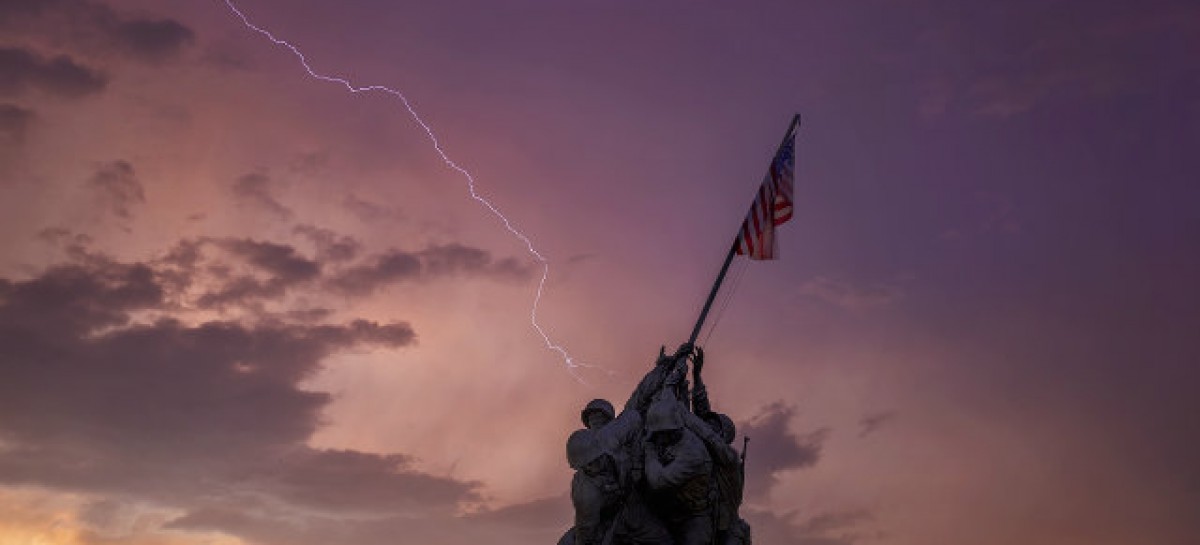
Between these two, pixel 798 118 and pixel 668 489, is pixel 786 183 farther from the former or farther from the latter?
pixel 668 489

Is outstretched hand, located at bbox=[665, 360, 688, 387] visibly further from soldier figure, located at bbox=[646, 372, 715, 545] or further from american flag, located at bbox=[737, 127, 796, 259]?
american flag, located at bbox=[737, 127, 796, 259]

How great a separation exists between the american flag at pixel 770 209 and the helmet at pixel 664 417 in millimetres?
4829

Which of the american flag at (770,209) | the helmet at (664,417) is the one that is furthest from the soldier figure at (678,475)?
the american flag at (770,209)

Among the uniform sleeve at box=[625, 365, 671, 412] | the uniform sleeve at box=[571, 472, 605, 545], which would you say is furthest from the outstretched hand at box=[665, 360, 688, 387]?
the uniform sleeve at box=[571, 472, 605, 545]

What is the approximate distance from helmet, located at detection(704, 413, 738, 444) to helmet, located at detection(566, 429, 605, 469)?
7.93ft

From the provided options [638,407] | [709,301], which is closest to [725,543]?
[638,407]

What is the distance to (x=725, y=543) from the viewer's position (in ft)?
87.1

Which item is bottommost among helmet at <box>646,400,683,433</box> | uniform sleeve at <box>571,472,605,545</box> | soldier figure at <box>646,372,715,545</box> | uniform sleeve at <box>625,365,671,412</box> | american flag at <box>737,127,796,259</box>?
uniform sleeve at <box>571,472,605,545</box>

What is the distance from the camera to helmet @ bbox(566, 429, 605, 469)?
84.8ft

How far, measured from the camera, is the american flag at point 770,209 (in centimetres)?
2972

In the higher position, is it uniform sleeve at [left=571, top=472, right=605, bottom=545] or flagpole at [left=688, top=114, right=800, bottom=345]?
flagpole at [left=688, top=114, right=800, bottom=345]

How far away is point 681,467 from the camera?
82.9 feet

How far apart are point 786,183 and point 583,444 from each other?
7.41 meters

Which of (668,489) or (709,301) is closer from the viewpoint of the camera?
(668,489)
